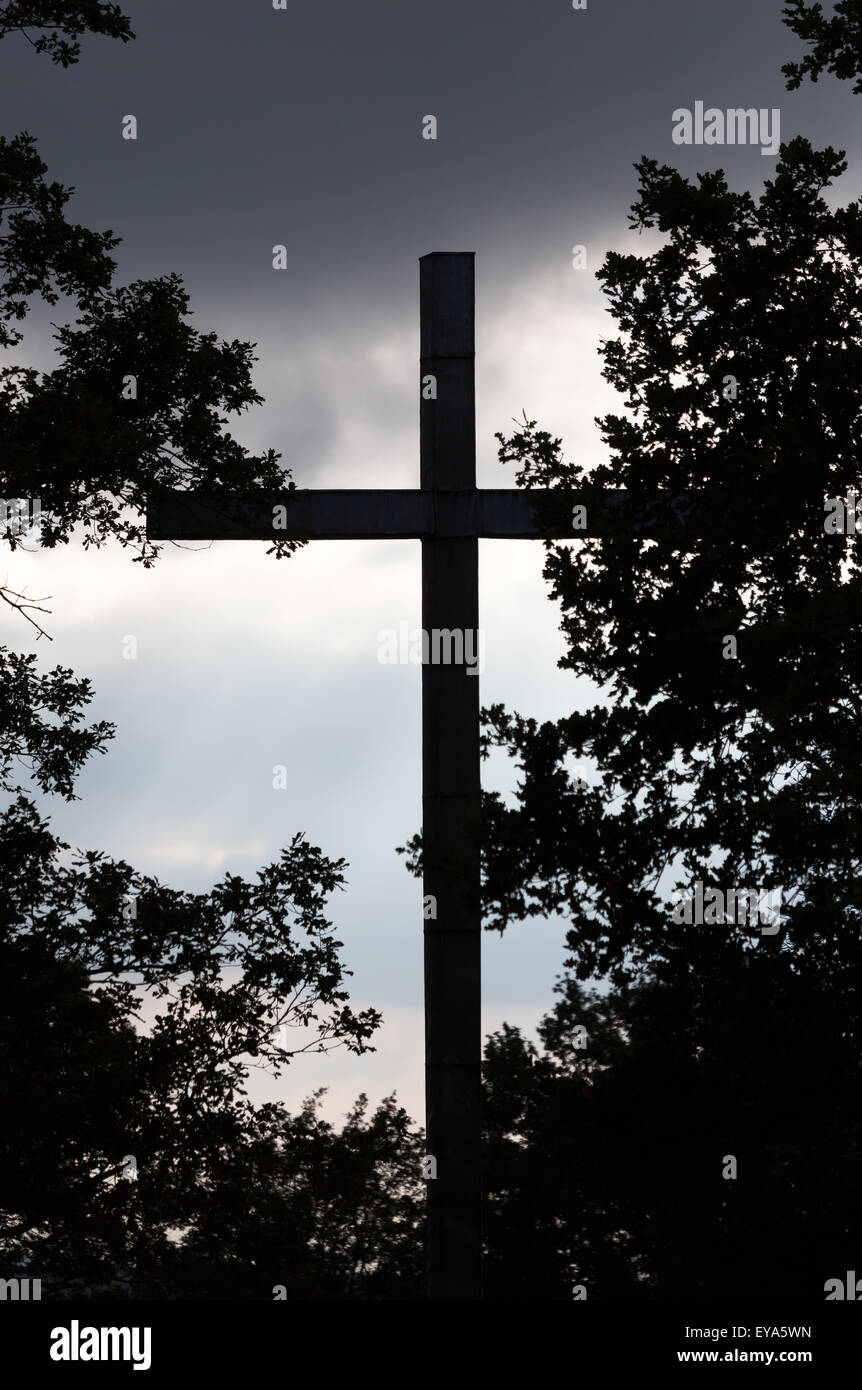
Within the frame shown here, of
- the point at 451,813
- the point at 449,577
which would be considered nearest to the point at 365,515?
the point at 449,577

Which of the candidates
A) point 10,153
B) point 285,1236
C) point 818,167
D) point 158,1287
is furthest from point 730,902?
point 10,153

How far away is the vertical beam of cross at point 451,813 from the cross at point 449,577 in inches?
0.4

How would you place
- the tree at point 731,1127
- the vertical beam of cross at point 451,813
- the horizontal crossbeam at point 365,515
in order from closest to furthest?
1. the tree at point 731,1127
2. the vertical beam of cross at point 451,813
3. the horizontal crossbeam at point 365,515

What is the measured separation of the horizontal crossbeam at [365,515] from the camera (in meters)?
11.0

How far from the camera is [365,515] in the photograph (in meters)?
11.2

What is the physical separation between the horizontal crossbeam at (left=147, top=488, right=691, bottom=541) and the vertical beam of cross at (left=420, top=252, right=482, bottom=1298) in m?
0.14

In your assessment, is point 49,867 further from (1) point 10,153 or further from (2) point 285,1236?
(1) point 10,153

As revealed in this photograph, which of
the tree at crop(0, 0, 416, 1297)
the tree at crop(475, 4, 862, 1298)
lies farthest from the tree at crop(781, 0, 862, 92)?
the tree at crop(0, 0, 416, 1297)

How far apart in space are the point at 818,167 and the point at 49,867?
7964 millimetres

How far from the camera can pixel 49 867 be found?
10.8 m

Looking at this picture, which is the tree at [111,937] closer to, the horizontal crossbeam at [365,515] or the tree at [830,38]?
the horizontal crossbeam at [365,515]

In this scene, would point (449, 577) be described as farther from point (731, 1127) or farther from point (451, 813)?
point (731, 1127)

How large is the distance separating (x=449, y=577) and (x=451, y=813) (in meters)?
1.86

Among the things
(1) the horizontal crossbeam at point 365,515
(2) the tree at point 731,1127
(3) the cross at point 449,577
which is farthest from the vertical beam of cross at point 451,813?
(2) the tree at point 731,1127
